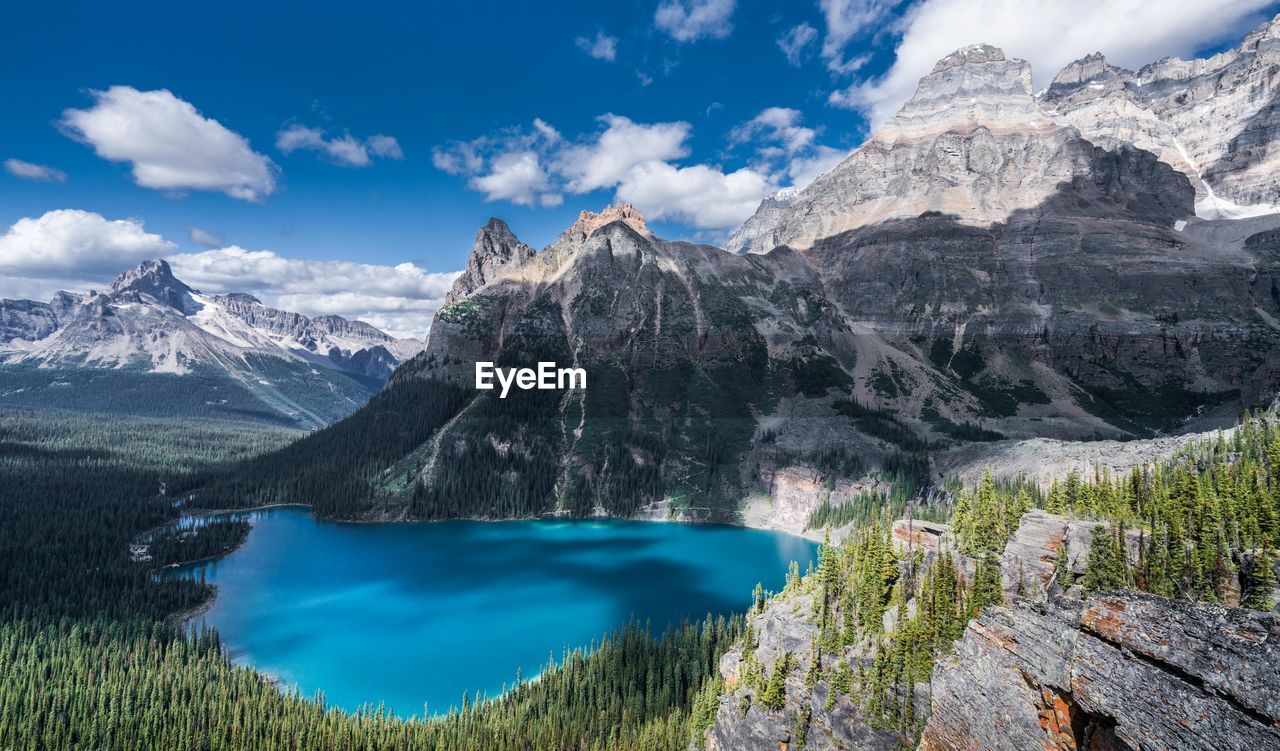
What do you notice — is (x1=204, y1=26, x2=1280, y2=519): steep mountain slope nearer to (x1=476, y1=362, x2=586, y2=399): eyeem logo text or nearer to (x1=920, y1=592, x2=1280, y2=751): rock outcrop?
(x1=476, y1=362, x2=586, y2=399): eyeem logo text

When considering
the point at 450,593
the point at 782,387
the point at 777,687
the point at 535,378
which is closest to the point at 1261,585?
the point at 777,687

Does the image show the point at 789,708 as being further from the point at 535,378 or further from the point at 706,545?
the point at 535,378

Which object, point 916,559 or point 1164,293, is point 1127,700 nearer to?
point 916,559

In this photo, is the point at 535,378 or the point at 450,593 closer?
the point at 450,593

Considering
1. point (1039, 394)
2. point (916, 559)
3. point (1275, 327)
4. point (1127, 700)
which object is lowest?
point (916, 559)

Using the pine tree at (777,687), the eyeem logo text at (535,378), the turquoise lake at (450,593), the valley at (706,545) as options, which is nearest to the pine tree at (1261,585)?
the valley at (706,545)

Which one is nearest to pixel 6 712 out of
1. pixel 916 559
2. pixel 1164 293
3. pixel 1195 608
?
pixel 916 559

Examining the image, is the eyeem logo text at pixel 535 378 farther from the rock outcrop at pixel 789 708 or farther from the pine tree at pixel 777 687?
the pine tree at pixel 777 687
